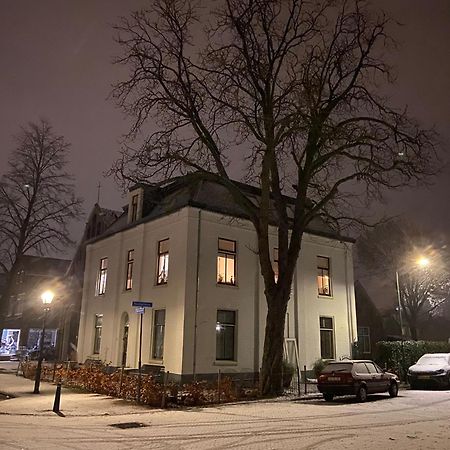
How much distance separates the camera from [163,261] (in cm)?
2305

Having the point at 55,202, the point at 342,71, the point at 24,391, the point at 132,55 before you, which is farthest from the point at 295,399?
the point at 55,202

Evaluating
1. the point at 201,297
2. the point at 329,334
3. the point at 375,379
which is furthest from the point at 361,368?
the point at 329,334

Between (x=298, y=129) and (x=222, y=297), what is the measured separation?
29.4 ft

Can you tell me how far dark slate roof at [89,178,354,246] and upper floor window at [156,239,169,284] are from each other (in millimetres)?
1465

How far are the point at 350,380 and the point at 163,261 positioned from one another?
10562mm

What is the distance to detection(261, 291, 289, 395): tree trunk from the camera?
17.6 metres

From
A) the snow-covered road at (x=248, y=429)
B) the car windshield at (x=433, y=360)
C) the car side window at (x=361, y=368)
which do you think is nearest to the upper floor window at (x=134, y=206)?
the snow-covered road at (x=248, y=429)

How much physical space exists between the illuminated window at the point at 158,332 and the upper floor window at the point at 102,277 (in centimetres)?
713

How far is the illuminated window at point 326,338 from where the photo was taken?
86.1ft

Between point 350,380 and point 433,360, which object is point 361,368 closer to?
point 350,380

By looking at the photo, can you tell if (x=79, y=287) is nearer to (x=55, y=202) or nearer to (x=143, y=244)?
(x=55, y=202)

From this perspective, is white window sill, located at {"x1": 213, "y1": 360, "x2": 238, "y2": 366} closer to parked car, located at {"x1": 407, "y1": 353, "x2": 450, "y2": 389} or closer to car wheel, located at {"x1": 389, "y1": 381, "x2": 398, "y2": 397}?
car wheel, located at {"x1": 389, "y1": 381, "x2": 398, "y2": 397}

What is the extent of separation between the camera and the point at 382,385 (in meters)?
18.3

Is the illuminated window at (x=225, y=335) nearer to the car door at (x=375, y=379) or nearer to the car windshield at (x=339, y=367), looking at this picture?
the car windshield at (x=339, y=367)
